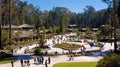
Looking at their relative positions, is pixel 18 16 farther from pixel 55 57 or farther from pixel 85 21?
pixel 55 57

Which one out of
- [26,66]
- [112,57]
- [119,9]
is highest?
[119,9]

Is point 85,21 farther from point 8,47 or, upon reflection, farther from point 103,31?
point 8,47

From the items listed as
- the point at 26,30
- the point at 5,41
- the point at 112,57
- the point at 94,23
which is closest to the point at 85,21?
the point at 94,23

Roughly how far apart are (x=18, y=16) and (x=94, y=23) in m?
50.8

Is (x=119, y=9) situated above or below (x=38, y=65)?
above

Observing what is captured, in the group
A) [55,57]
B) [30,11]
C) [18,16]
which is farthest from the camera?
[30,11]

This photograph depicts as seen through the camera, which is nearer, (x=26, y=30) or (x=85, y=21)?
(x=26, y=30)

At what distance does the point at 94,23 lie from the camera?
520 feet

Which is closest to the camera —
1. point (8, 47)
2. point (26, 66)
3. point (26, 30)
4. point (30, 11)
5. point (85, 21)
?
point (26, 66)

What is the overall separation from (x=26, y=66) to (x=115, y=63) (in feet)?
56.7

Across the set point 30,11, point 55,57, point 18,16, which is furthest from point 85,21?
point 55,57

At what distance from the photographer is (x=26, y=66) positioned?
126 ft

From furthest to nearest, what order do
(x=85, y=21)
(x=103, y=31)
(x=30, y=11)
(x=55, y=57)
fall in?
1. (x=85, y=21)
2. (x=30, y=11)
3. (x=103, y=31)
4. (x=55, y=57)

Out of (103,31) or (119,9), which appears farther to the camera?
(103,31)
